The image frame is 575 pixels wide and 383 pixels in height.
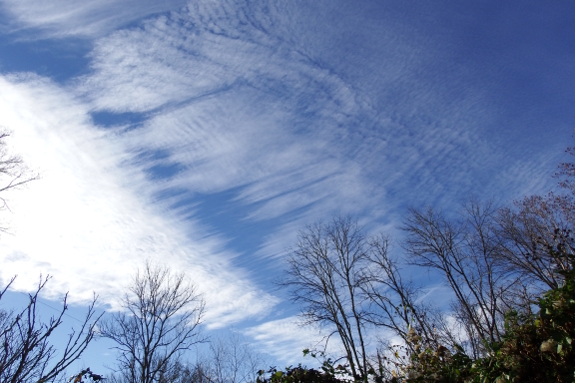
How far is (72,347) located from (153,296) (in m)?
19.0

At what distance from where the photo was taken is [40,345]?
247cm

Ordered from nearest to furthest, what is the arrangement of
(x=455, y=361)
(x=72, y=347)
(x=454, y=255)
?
(x=72, y=347)
(x=455, y=361)
(x=454, y=255)

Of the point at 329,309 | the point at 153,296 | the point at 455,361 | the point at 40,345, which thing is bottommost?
the point at 455,361

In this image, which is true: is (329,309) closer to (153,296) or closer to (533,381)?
(153,296)

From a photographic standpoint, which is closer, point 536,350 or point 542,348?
point 542,348

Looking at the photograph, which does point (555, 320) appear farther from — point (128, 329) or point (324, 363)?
point (128, 329)

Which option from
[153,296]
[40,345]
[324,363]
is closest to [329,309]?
[153,296]

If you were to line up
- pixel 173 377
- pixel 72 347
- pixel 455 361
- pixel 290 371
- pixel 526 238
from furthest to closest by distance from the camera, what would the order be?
1. pixel 173 377
2. pixel 526 238
3. pixel 290 371
4. pixel 455 361
5. pixel 72 347

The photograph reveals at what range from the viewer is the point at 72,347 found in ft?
7.84

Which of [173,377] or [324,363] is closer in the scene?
[324,363]

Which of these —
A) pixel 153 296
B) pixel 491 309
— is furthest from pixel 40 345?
pixel 491 309

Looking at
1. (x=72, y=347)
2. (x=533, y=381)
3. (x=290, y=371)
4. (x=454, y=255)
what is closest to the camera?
(x=72, y=347)

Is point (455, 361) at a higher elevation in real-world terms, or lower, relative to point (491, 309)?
lower

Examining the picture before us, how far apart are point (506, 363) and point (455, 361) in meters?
0.80
